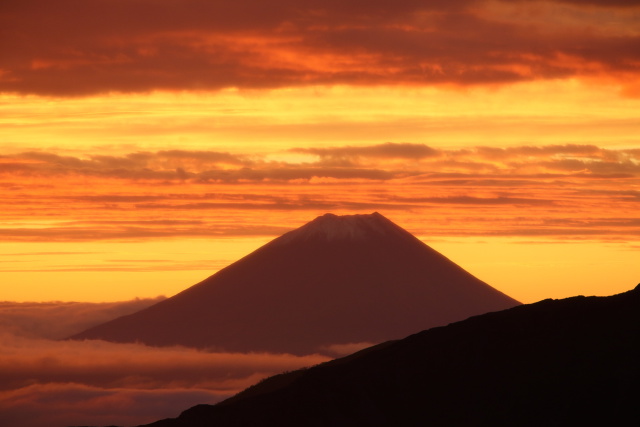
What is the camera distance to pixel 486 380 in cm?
7100

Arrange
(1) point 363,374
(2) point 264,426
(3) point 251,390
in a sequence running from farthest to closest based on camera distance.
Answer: (3) point 251,390 < (1) point 363,374 < (2) point 264,426

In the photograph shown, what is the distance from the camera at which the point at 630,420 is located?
207 ft

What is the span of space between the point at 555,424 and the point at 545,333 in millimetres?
9243

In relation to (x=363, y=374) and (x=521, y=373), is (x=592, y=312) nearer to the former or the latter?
(x=521, y=373)

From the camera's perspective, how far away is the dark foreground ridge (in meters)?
67.1

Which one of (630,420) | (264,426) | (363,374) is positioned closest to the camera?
(630,420)

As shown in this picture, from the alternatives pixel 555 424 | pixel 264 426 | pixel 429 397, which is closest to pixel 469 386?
pixel 429 397

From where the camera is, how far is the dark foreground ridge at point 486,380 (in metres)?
67.1

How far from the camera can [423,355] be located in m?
75.2

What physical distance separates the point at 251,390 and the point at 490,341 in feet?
52.4

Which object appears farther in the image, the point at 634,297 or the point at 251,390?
the point at 251,390

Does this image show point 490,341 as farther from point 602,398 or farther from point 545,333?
point 602,398

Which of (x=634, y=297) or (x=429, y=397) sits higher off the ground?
(x=634, y=297)

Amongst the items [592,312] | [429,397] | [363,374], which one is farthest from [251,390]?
[592,312]
